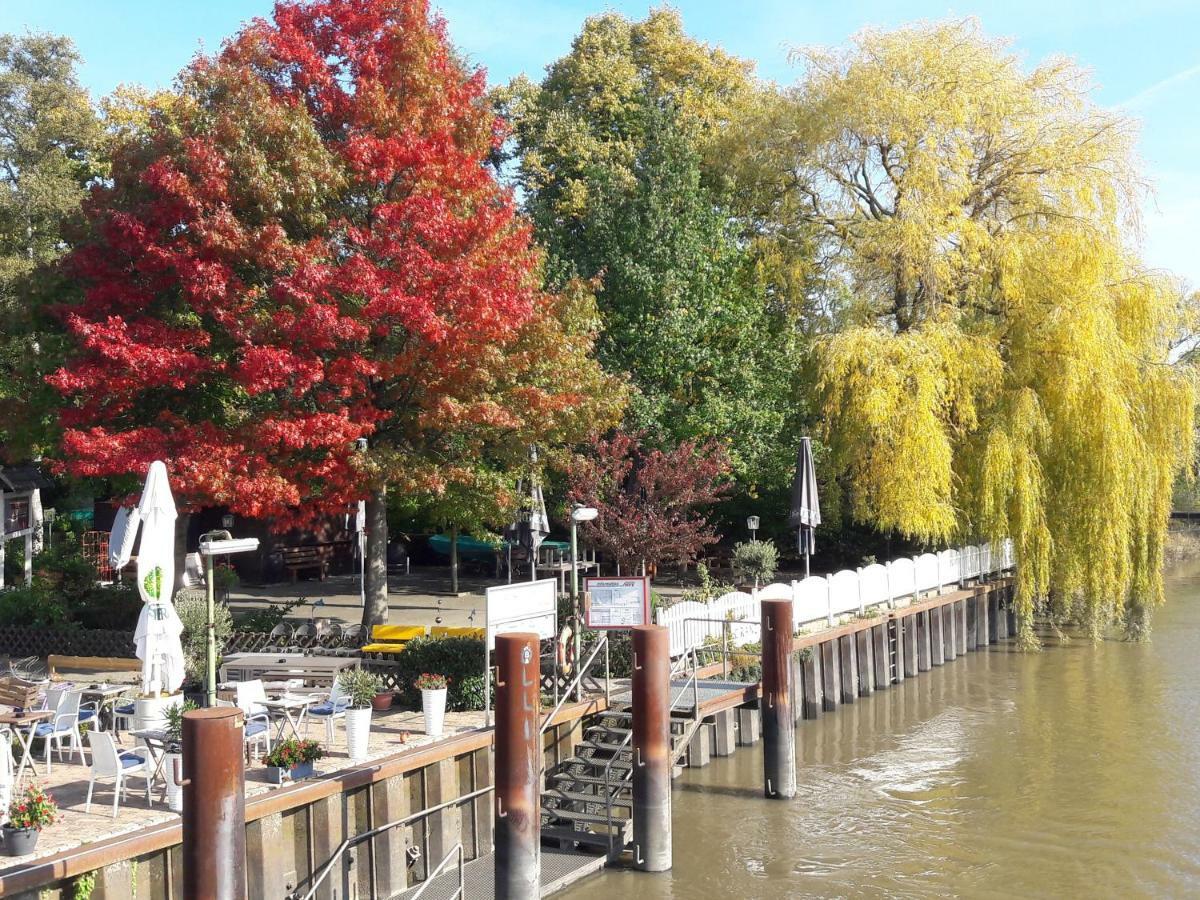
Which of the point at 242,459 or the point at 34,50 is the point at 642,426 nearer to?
the point at 242,459

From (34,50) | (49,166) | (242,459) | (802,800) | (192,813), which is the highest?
(34,50)

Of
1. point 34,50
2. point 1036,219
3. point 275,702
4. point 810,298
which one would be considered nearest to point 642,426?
point 810,298

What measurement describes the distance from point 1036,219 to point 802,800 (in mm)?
17681

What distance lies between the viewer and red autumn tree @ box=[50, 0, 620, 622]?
1909 cm

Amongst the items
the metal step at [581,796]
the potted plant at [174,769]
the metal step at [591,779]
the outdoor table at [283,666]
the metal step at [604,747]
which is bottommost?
the metal step at [581,796]

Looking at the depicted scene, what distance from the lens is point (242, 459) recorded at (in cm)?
1923

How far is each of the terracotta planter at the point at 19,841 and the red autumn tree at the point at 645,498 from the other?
16.0 metres

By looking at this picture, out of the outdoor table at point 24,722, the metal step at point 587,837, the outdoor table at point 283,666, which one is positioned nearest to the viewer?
the outdoor table at point 24,722

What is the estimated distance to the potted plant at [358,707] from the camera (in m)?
12.9

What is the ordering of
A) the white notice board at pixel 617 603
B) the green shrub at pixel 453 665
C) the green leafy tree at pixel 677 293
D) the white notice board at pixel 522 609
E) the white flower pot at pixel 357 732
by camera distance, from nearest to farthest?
the white flower pot at pixel 357 732, the white notice board at pixel 522 609, the green shrub at pixel 453 665, the white notice board at pixel 617 603, the green leafy tree at pixel 677 293

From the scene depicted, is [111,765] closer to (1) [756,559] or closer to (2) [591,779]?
(2) [591,779]

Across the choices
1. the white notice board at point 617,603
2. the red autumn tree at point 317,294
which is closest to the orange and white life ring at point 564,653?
the white notice board at point 617,603

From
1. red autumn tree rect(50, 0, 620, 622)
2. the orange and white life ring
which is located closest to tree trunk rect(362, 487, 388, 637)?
red autumn tree rect(50, 0, 620, 622)

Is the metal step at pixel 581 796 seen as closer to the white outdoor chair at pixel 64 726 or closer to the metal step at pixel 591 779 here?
the metal step at pixel 591 779
